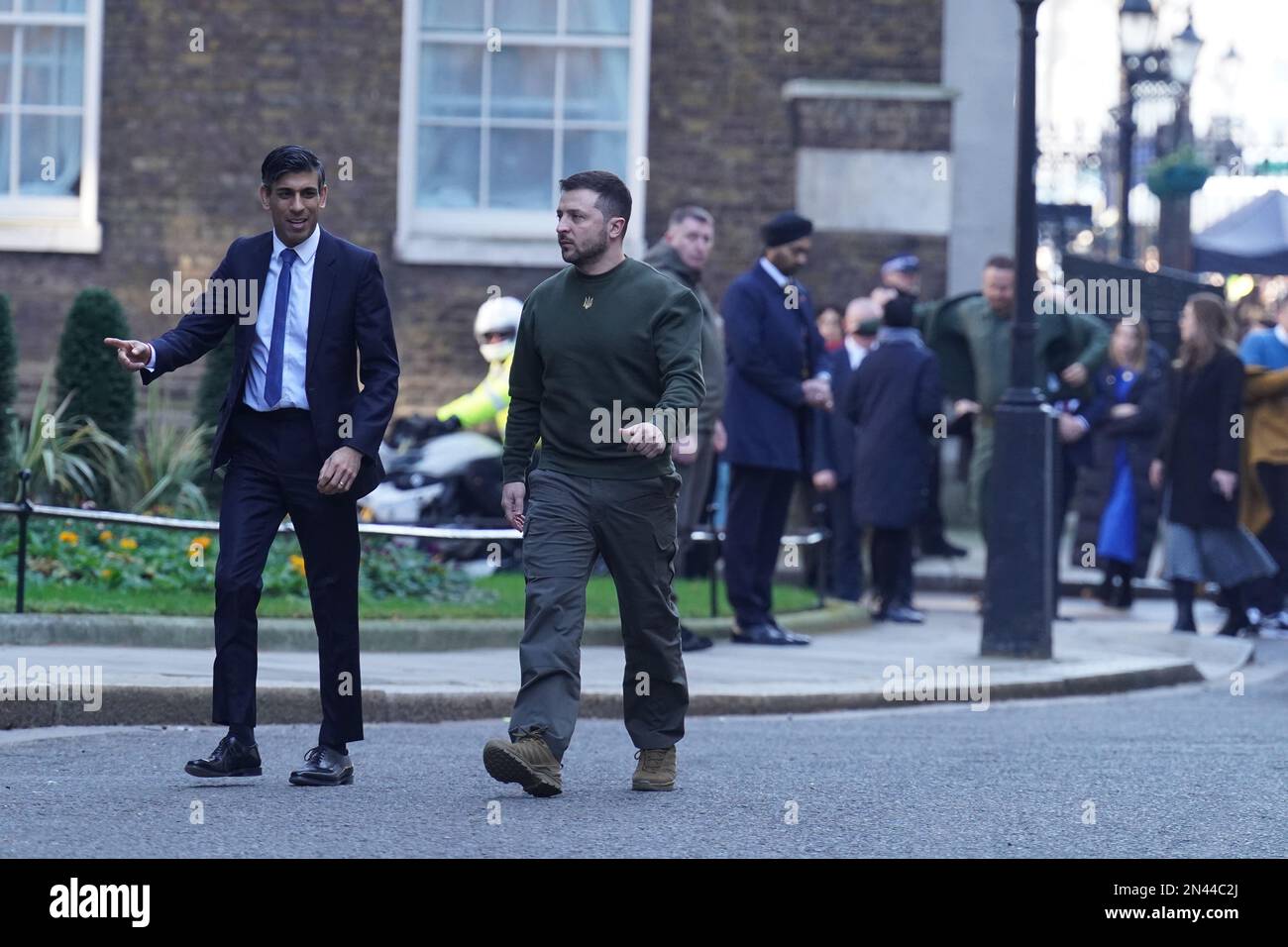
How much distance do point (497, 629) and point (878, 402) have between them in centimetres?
330

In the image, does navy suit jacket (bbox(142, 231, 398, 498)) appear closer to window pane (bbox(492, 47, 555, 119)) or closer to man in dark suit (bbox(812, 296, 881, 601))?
man in dark suit (bbox(812, 296, 881, 601))

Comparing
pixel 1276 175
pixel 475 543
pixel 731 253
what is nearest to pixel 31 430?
pixel 475 543

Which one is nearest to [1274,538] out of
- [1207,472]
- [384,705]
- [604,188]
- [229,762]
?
[1207,472]

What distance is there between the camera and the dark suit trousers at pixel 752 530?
36.2 ft

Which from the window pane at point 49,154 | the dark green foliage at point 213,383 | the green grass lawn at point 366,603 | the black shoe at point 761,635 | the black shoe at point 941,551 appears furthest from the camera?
the black shoe at point 941,551

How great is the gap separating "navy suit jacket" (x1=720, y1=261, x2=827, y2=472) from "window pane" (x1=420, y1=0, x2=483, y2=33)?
5718mm

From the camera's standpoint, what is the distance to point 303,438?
685cm

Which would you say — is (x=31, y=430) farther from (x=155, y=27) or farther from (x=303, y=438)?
(x=303, y=438)

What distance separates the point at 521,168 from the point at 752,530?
5.83 m

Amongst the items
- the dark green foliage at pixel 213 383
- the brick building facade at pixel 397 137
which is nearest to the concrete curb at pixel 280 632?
the dark green foliage at pixel 213 383

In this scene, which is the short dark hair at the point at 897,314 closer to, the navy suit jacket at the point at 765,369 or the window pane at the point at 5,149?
the navy suit jacket at the point at 765,369

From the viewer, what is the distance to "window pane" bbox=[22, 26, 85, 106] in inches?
634

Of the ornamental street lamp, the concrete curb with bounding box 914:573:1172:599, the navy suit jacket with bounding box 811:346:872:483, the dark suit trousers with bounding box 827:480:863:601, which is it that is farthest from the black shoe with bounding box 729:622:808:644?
the ornamental street lamp

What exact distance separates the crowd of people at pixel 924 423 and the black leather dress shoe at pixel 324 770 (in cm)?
362
